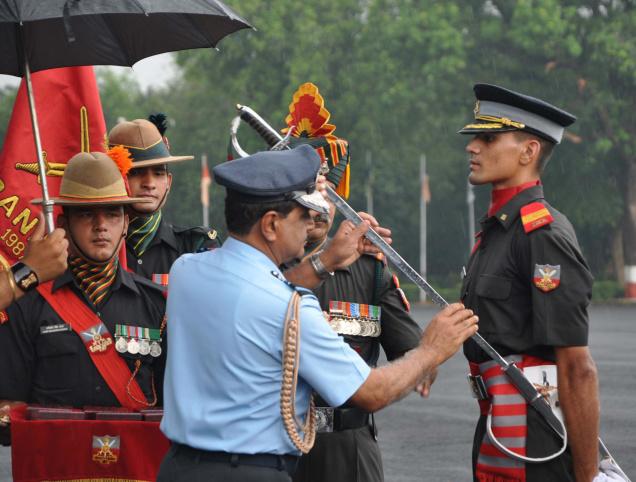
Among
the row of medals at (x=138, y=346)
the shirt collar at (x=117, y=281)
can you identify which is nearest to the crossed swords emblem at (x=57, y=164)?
the shirt collar at (x=117, y=281)

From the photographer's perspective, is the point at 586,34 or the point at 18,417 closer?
the point at 18,417

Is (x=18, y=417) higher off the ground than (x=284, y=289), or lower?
lower

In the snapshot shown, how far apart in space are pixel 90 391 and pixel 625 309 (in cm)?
3197

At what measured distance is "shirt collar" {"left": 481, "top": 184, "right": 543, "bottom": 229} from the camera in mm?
5125

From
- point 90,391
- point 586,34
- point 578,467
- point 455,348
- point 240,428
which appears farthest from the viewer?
point 586,34

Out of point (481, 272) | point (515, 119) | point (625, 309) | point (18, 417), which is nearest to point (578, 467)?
point (481, 272)

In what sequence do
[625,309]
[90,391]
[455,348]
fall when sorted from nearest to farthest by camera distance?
[455,348] → [90,391] → [625,309]

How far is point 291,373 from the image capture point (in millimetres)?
3891

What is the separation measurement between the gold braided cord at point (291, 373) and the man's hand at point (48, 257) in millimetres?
1154

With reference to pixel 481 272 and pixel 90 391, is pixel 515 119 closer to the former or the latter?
pixel 481 272

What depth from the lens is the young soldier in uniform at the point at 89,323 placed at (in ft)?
17.0

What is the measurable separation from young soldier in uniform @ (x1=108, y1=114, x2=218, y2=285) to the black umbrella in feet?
2.10

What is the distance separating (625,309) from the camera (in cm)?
3575

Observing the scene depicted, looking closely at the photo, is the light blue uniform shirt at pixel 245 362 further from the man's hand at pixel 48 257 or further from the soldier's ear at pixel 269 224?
the man's hand at pixel 48 257
